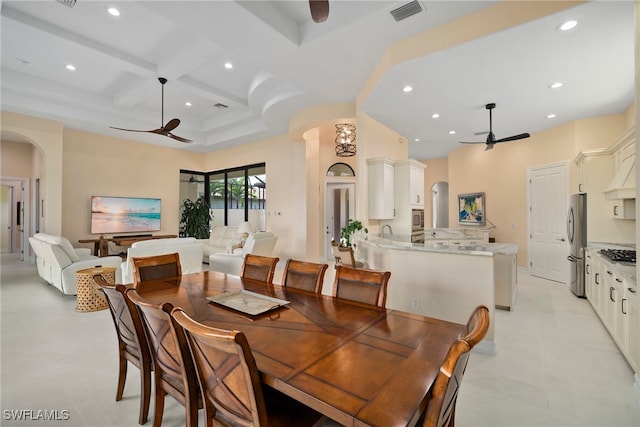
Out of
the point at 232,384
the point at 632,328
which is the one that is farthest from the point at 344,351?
the point at 632,328

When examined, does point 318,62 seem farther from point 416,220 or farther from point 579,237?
point 579,237

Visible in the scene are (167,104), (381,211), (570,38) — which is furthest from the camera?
(167,104)

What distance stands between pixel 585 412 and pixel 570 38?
307 cm

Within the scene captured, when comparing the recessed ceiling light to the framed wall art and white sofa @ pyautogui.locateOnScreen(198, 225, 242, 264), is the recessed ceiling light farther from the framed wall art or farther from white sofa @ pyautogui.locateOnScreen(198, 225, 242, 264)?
white sofa @ pyautogui.locateOnScreen(198, 225, 242, 264)

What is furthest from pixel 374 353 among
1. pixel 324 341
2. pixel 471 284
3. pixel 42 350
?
pixel 42 350

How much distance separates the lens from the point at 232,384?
108cm

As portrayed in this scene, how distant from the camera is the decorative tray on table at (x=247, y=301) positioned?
173cm

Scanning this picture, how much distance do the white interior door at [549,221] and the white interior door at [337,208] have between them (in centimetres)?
398

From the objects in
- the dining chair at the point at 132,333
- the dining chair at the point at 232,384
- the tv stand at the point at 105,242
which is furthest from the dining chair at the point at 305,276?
the tv stand at the point at 105,242

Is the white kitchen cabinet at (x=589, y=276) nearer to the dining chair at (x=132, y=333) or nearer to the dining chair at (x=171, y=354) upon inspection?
the dining chair at (x=171, y=354)

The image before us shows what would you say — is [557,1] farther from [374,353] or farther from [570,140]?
[570,140]

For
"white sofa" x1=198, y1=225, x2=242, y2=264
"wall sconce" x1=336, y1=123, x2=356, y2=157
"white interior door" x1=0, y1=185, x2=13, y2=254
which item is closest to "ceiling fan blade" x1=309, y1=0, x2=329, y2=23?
"wall sconce" x1=336, y1=123, x2=356, y2=157

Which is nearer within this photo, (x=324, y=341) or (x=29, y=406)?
(x=324, y=341)

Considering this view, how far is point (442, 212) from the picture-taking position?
29.7 feet
